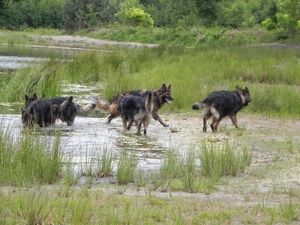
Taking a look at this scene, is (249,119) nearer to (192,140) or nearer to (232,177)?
(192,140)

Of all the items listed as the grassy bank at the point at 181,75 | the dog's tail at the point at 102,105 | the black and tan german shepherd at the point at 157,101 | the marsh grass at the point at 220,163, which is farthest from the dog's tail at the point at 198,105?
the marsh grass at the point at 220,163

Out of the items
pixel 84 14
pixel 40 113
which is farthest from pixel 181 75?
pixel 84 14

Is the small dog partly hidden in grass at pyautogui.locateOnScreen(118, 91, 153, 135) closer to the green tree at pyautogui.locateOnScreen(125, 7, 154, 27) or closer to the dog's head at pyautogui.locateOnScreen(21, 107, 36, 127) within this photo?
the dog's head at pyautogui.locateOnScreen(21, 107, 36, 127)

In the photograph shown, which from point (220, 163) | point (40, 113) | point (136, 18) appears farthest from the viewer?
point (136, 18)

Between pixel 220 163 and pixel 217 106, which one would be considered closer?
pixel 220 163

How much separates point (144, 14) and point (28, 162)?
7265 cm

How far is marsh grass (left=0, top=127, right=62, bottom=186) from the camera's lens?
7844mm

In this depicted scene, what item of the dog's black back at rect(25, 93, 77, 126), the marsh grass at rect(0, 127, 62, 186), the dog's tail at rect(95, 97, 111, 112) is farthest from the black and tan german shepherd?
the marsh grass at rect(0, 127, 62, 186)

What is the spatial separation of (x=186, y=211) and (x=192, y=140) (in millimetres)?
5932

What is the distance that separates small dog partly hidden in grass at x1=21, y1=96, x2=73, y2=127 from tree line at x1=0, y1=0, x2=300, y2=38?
34.4 meters

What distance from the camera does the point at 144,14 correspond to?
79500 millimetres

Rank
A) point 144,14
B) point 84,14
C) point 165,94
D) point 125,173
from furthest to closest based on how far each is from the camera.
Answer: point 84,14 < point 144,14 < point 165,94 < point 125,173

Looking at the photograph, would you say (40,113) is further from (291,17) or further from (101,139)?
(291,17)

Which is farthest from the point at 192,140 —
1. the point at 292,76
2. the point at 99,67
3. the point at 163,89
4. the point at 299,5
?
the point at 299,5
